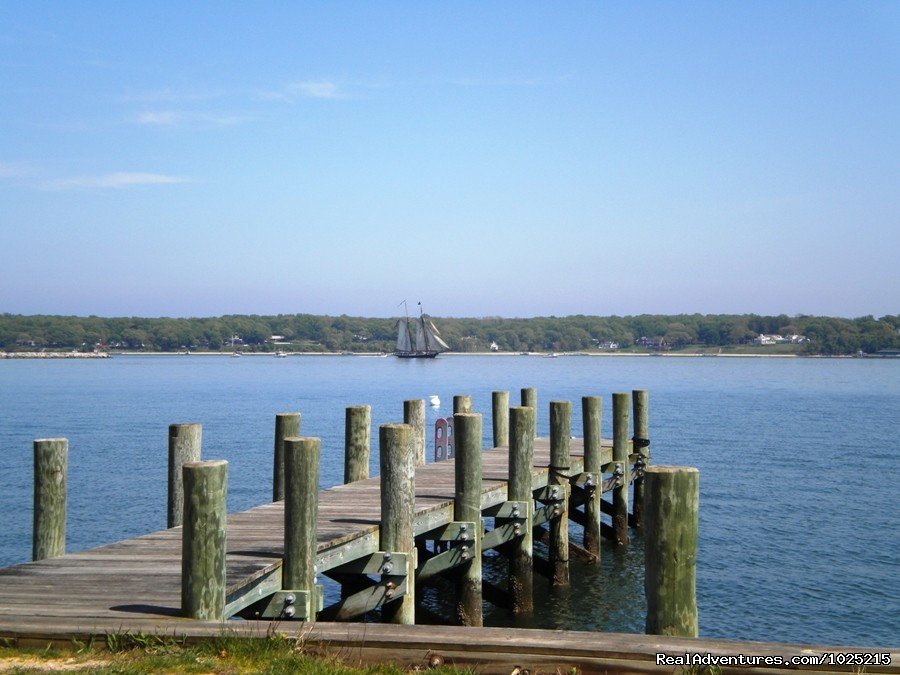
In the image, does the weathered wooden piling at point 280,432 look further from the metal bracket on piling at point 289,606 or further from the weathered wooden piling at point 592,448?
the weathered wooden piling at point 592,448

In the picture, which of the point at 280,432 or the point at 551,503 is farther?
the point at 551,503

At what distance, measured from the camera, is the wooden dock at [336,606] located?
226 inches

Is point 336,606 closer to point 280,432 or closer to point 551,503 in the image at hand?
point 280,432

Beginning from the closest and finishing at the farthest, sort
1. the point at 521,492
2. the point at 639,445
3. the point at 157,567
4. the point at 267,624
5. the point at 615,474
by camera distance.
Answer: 1. the point at 267,624
2. the point at 157,567
3. the point at 521,492
4. the point at 615,474
5. the point at 639,445

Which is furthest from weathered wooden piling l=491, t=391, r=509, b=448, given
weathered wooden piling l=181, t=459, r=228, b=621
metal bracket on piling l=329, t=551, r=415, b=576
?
weathered wooden piling l=181, t=459, r=228, b=621

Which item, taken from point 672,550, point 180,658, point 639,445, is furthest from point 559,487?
point 180,658

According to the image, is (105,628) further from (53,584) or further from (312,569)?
(312,569)

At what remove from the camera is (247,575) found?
27.0 feet

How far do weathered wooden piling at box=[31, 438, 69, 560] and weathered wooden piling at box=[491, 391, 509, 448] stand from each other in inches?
435

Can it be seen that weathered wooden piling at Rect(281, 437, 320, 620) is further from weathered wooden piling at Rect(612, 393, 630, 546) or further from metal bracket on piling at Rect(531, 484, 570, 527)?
weathered wooden piling at Rect(612, 393, 630, 546)

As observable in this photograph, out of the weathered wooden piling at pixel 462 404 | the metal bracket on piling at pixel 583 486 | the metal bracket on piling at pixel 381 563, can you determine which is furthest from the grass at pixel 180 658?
the weathered wooden piling at pixel 462 404

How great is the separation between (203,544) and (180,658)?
3.99ft

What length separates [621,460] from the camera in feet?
66.4

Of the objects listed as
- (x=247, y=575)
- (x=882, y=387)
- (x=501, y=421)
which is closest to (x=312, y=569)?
(x=247, y=575)
